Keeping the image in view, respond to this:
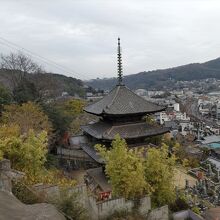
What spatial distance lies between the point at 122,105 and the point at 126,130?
1539mm

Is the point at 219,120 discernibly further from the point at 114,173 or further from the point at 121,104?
the point at 114,173

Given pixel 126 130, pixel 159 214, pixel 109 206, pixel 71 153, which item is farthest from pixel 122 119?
pixel 71 153

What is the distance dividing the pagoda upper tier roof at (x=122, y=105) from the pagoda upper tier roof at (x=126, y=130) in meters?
0.95

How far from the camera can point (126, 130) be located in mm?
20156

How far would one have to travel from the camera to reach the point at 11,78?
42.6m

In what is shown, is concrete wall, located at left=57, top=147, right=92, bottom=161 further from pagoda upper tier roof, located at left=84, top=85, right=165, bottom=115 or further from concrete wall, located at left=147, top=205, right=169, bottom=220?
concrete wall, located at left=147, top=205, right=169, bottom=220

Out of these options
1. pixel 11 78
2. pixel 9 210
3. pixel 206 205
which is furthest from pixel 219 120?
pixel 9 210

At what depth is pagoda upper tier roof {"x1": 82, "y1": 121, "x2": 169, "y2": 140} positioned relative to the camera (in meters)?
19.6

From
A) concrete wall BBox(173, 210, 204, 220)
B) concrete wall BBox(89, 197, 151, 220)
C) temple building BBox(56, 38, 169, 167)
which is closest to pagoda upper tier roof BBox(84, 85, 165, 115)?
temple building BBox(56, 38, 169, 167)

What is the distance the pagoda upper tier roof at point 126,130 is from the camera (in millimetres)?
19609

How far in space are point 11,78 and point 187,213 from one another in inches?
1248

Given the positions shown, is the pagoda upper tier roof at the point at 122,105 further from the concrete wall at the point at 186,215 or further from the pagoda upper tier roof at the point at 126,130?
the concrete wall at the point at 186,215

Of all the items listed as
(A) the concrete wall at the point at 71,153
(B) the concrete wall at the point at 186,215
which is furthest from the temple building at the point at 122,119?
(A) the concrete wall at the point at 71,153

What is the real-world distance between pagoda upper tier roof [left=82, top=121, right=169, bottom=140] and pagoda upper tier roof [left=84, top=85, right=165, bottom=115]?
0.95 metres
